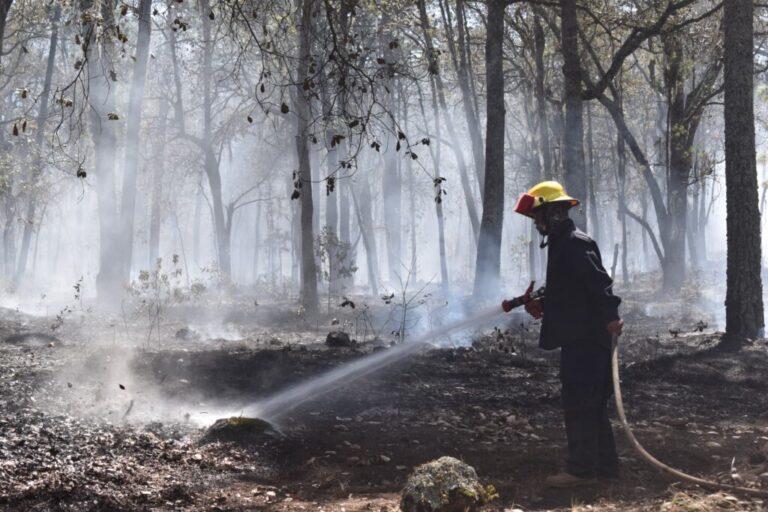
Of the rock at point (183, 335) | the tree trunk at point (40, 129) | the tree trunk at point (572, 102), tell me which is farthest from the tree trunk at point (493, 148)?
the tree trunk at point (40, 129)

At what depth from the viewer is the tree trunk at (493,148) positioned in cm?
1276

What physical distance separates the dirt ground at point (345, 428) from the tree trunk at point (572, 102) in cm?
417

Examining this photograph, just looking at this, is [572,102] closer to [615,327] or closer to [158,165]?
[615,327]

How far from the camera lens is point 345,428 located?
6.20 m

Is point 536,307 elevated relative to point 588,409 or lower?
elevated

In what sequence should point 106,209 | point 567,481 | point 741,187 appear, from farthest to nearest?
point 106,209 < point 741,187 < point 567,481

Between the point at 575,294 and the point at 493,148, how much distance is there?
8.15 metres

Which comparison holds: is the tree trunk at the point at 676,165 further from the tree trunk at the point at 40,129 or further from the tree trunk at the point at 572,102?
the tree trunk at the point at 40,129

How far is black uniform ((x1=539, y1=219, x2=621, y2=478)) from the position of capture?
4781 millimetres

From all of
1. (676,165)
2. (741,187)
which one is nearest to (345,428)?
(741,187)

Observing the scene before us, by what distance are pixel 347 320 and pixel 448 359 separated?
792 cm

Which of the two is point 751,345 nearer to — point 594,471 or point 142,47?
point 594,471

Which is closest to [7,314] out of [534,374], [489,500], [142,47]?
[142,47]

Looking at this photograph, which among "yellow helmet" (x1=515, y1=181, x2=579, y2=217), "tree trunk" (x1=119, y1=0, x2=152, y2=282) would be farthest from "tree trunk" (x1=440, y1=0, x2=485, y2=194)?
"yellow helmet" (x1=515, y1=181, x2=579, y2=217)
